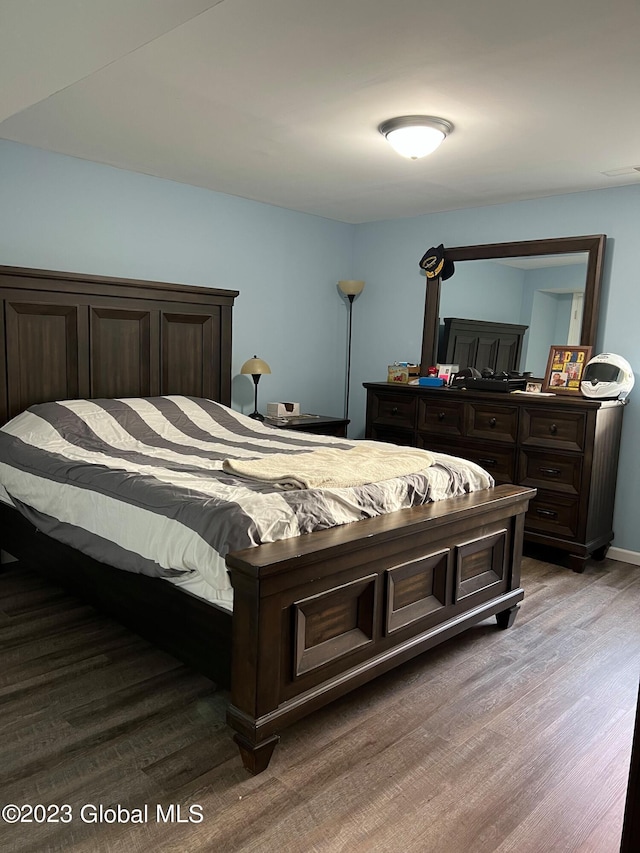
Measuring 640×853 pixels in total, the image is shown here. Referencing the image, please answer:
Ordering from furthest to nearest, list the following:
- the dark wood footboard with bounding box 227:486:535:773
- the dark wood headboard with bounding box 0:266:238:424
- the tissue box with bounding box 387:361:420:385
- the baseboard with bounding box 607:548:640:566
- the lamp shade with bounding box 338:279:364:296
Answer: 1. the lamp shade with bounding box 338:279:364:296
2. the tissue box with bounding box 387:361:420:385
3. the baseboard with bounding box 607:548:640:566
4. the dark wood headboard with bounding box 0:266:238:424
5. the dark wood footboard with bounding box 227:486:535:773

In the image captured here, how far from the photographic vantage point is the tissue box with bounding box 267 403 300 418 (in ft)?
15.1

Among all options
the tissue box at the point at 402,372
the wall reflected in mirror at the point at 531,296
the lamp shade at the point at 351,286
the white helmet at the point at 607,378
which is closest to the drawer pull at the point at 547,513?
the white helmet at the point at 607,378

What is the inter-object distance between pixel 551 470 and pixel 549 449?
0.12m

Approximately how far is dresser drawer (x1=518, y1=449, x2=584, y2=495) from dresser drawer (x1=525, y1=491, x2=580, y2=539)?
6 centimetres

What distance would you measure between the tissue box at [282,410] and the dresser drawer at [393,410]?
575 mm

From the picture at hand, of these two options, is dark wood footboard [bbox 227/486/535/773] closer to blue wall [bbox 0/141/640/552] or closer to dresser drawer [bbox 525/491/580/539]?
dresser drawer [bbox 525/491/580/539]

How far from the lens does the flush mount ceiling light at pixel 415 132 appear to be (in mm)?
2803

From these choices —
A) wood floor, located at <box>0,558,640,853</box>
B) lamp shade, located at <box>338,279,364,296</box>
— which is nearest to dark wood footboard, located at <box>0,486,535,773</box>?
wood floor, located at <box>0,558,640,853</box>

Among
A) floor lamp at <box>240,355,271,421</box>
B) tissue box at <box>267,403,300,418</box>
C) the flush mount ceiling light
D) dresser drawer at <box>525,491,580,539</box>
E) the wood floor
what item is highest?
the flush mount ceiling light

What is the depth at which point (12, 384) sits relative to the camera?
3.34 m

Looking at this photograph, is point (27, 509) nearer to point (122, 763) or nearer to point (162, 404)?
point (162, 404)

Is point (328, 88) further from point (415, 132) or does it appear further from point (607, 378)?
point (607, 378)

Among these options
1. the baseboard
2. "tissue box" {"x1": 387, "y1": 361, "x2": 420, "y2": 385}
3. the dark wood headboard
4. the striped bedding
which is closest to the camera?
the striped bedding

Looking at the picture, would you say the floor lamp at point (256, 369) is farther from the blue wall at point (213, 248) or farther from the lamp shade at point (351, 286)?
the lamp shade at point (351, 286)
